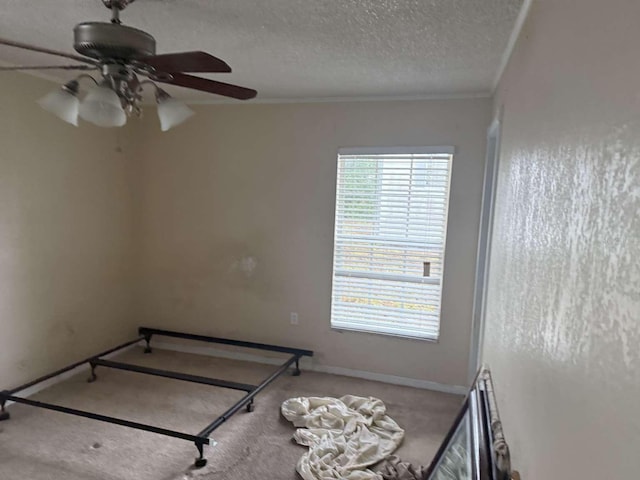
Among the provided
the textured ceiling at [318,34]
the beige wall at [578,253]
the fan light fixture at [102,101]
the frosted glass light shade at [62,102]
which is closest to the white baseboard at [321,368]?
the beige wall at [578,253]

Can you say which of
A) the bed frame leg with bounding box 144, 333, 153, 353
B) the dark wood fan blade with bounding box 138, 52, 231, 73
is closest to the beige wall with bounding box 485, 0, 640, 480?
the dark wood fan blade with bounding box 138, 52, 231, 73

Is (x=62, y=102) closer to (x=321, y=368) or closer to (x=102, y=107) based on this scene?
(x=102, y=107)

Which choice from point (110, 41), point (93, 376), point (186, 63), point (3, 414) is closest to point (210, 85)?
point (186, 63)

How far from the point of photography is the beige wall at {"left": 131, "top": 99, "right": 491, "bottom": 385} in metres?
3.25

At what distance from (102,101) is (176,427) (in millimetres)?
2206

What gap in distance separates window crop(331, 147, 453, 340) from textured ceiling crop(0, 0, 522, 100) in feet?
2.19

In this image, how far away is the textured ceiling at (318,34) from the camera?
1783 millimetres

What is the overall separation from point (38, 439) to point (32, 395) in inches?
28.6

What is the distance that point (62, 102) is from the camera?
164cm

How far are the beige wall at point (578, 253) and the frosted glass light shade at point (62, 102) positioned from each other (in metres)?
1.77

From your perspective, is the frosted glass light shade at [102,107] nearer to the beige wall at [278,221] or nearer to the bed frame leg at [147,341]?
the beige wall at [278,221]

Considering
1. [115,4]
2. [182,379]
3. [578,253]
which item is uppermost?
[115,4]

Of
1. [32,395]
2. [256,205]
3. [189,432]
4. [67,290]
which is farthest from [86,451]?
[256,205]

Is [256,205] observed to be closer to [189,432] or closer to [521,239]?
[189,432]
